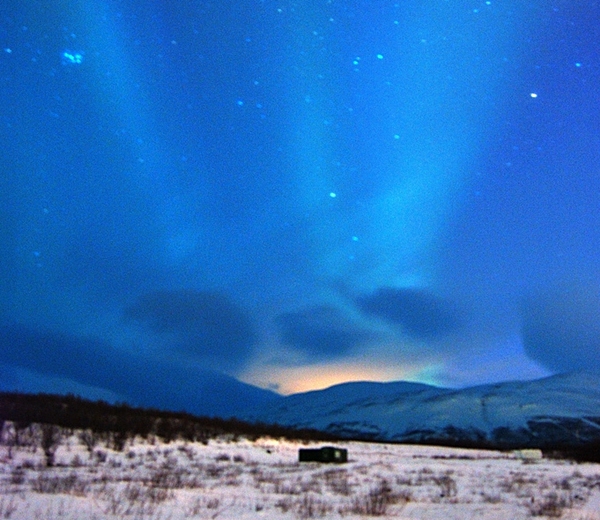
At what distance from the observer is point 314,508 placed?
11.4 m

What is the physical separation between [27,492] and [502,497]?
1056cm

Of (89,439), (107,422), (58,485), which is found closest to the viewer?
(58,485)

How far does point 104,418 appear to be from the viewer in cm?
3547

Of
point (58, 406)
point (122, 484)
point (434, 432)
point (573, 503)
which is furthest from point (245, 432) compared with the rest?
point (434, 432)

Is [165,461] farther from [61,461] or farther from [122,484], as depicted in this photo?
[122,484]

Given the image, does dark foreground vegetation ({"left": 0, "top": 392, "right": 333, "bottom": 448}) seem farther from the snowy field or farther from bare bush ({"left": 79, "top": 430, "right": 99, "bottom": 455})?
the snowy field

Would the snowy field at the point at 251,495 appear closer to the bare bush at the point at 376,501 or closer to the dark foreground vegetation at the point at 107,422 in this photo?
the bare bush at the point at 376,501

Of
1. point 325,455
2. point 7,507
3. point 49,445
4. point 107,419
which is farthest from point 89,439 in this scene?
point 7,507

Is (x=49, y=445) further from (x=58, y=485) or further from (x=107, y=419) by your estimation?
(x=107, y=419)

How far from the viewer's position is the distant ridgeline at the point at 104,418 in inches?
1239

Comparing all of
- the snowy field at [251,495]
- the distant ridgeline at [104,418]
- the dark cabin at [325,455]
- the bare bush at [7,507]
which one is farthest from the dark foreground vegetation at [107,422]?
the bare bush at [7,507]

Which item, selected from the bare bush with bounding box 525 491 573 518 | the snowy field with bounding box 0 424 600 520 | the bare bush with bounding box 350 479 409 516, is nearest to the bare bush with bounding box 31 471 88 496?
the snowy field with bounding box 0 424 600 520

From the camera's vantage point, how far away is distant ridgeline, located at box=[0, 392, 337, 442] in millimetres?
31469

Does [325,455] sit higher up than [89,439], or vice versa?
[89,439]
